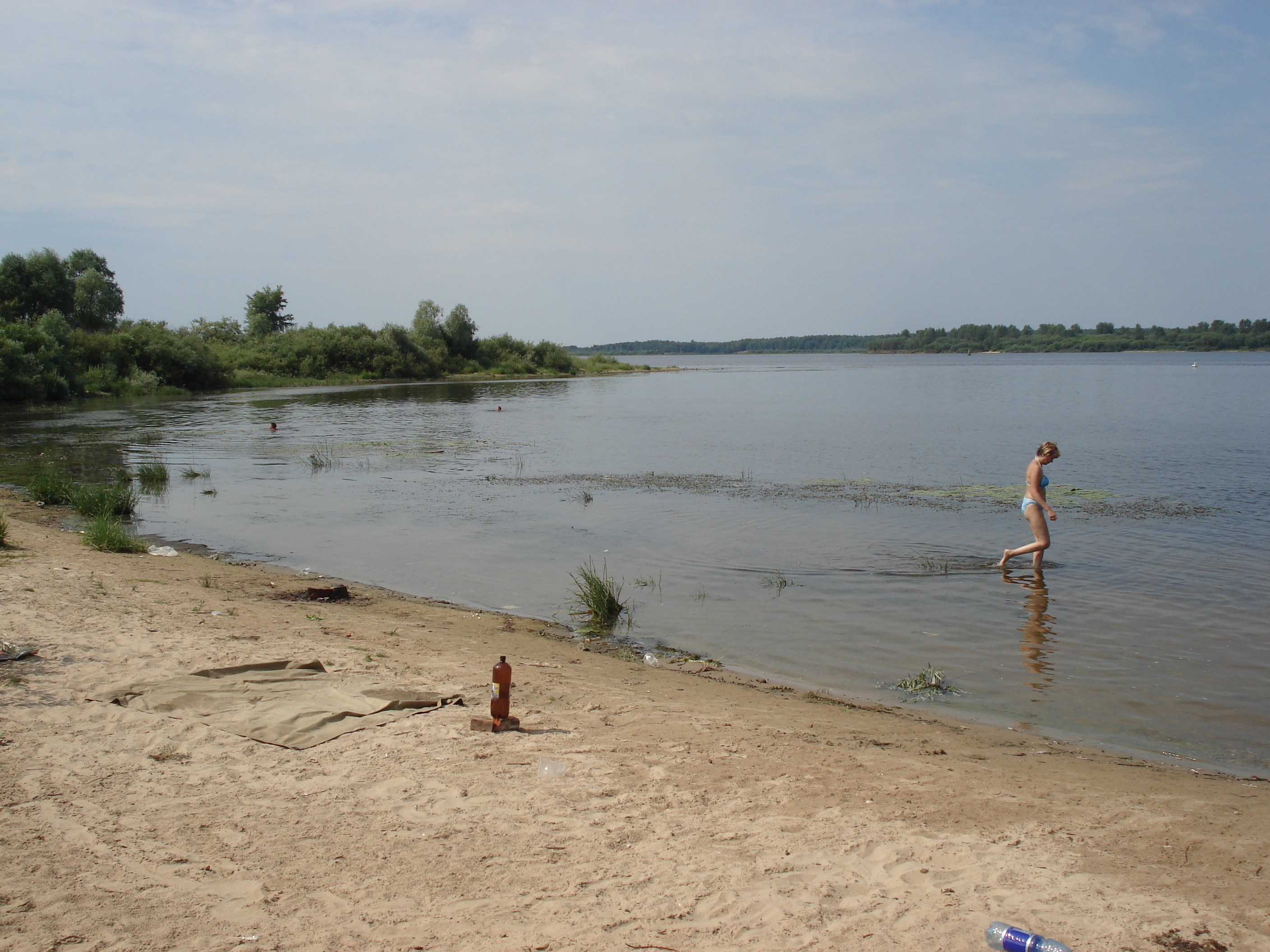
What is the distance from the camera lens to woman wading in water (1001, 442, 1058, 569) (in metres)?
12.6

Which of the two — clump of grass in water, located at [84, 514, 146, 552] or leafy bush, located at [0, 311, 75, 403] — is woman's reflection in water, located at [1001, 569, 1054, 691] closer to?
clump of grass in water, located at [84, 514, 146, 552]

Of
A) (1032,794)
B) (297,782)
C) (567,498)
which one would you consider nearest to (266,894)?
(297,782)

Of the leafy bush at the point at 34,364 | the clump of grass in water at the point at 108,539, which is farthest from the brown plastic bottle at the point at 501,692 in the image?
the leafy bush at the point at 34,364

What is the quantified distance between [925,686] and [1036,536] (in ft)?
18.3

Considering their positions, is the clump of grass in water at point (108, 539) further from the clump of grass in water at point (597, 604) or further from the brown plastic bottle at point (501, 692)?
the brown plastic bottle at point (501, 692)

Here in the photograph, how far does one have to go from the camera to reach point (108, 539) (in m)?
12.3

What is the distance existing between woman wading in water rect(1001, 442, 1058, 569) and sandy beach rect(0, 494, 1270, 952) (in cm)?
520

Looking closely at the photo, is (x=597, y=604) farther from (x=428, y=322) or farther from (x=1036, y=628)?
(x=428, y=322)

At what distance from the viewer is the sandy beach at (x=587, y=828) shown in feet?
12.9

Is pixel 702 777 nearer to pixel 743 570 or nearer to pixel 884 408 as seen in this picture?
pixel 743 570

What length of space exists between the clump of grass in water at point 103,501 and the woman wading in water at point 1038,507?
14034mm

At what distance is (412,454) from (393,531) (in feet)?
40.6

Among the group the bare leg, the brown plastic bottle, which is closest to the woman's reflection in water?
the bare leg

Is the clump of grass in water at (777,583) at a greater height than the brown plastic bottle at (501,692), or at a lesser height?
lesser
